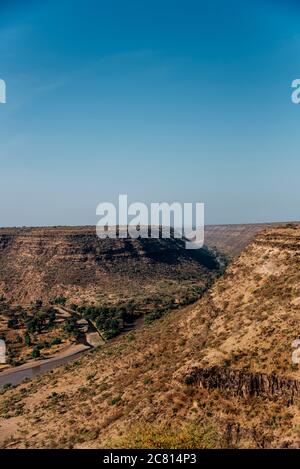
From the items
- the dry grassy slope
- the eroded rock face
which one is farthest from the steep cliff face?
the eroded rock face

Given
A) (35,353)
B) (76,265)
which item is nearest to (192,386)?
(35,353)

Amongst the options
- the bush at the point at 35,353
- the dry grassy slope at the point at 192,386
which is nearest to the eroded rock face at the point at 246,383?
the dry grassy slope at the point at 192,386

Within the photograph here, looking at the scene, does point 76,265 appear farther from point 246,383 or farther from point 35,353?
point 246,383

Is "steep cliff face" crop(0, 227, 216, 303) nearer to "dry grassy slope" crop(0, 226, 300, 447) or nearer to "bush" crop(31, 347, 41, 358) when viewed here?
"bush" crop(31, 347, 41, 358)

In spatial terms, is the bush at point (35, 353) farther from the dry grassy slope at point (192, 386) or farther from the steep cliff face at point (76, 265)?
the steep cliff face at point (76, 265)
